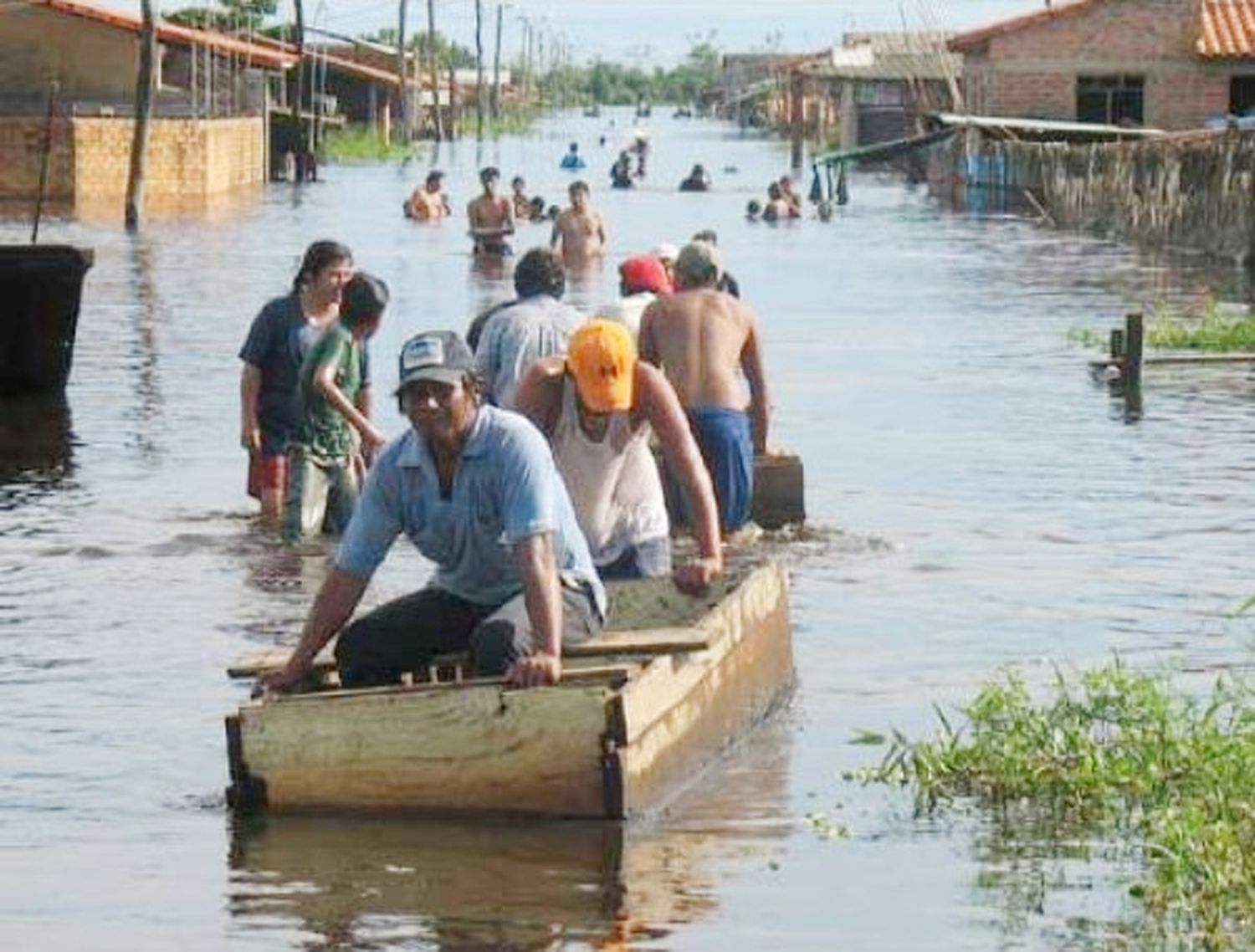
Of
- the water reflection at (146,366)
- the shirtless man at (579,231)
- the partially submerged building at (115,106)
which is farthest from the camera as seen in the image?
the partially submerged building at (115,106)

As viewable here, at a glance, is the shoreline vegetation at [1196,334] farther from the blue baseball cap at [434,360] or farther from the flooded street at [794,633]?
the blue baseball cap at [434,360]

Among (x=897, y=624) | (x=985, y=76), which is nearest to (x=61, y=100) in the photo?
(x=985, y=76)

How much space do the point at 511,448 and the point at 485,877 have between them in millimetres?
1080

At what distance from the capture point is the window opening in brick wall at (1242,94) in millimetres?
64875

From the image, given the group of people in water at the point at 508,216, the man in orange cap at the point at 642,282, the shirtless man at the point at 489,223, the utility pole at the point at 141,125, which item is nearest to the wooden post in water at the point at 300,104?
the group of people in water at the point at 508,216

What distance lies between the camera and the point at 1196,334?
26875 millimetres

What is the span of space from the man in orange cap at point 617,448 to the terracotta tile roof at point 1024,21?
2208 inches

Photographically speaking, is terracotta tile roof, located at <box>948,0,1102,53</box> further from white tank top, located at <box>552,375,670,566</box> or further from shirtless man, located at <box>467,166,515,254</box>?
white tank top, located at <box>552,375,670,566</box>

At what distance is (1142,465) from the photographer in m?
19.3

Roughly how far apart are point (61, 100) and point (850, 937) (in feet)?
198

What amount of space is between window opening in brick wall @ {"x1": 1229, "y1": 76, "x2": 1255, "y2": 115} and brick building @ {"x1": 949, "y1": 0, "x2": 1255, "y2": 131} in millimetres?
16

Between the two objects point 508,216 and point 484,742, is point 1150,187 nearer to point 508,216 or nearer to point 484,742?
point 508,216

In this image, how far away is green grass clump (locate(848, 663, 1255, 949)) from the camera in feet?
26.8

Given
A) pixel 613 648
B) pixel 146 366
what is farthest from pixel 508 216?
pixel 613 648
